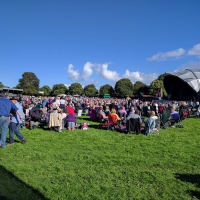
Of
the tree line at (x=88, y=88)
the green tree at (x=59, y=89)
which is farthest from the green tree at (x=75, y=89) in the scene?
the green tree at (x=59, y=89)

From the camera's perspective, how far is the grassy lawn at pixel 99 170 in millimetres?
3855

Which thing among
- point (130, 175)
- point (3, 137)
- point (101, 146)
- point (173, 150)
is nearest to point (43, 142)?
point (3, 137)

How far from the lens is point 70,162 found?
542cm

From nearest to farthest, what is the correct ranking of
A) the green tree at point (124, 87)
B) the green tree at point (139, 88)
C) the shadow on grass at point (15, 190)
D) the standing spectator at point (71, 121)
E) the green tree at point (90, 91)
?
the shadow on grass at point (15, 190), the standing spectator at point (71, 121), the green tree at point (139, 88), the green tree at point (124, 87), the green tree at point (90, 91)

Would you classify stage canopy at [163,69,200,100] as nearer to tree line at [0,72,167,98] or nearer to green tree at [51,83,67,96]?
tree line at [0,72,167,98]

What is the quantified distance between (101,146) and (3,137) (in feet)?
10.5

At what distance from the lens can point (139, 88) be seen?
8506 cm

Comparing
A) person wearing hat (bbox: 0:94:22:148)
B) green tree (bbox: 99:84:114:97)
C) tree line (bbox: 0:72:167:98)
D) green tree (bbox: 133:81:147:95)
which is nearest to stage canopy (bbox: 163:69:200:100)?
tree line (bbox: 0:72:167:98)

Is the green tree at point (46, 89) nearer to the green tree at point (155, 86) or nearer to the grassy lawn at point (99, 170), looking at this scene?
the green tree at point (155, 86)

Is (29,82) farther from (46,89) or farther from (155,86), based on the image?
(155,86)

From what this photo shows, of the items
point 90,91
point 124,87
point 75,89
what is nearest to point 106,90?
A: point 90,91

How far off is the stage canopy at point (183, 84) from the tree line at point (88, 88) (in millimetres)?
10585

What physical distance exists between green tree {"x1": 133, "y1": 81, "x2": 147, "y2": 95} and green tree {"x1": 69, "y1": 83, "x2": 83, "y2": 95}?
27.2 meters

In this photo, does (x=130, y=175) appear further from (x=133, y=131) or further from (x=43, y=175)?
(x=133, y=131)
